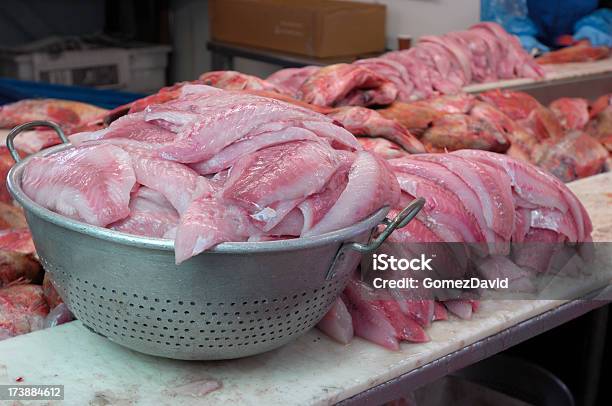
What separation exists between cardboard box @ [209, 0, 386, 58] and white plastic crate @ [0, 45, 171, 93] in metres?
1.25

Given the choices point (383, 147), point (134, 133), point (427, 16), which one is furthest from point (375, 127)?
point (427, 16)

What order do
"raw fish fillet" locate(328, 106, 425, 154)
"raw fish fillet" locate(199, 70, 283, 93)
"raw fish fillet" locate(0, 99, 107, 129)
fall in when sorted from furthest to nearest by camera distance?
"raw fish fillet" locate(0, 99, 107, 129)
"raw fish fillet" locate(199, 70, 283, 93)
"raw fish fillet" locate(328, 106, 425, 154)

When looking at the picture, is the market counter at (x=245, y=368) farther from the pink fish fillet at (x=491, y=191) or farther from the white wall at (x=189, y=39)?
the white wall at (x=189, y=39)

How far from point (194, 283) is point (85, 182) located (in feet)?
0.95

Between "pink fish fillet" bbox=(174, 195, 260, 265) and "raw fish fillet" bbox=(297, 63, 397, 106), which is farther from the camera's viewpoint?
"raw fish fillet" bbox=(297, 63, 397, 106)

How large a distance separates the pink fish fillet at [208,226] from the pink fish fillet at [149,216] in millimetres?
70

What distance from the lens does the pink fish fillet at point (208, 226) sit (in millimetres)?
1246

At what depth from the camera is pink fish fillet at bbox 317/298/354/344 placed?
1673 millimetres

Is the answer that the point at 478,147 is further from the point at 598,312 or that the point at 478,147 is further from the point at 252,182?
the point at 252,182

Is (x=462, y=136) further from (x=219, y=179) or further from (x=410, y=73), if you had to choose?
(x=219, y=179)

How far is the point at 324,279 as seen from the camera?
56.9 inches

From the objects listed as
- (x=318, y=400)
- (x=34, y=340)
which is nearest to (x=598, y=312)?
(x=318, y=400)

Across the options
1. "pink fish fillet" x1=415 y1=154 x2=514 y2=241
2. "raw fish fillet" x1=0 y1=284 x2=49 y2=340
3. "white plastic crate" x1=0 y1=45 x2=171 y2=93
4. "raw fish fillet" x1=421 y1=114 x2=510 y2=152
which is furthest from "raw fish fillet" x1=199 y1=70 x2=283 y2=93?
"white plastic crate" x1=0 y1=45 x2=171 y2=93

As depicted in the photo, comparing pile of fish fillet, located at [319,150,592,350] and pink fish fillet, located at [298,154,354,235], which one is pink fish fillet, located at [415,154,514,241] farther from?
pink fish fillet, located at [298,154,354,235]
